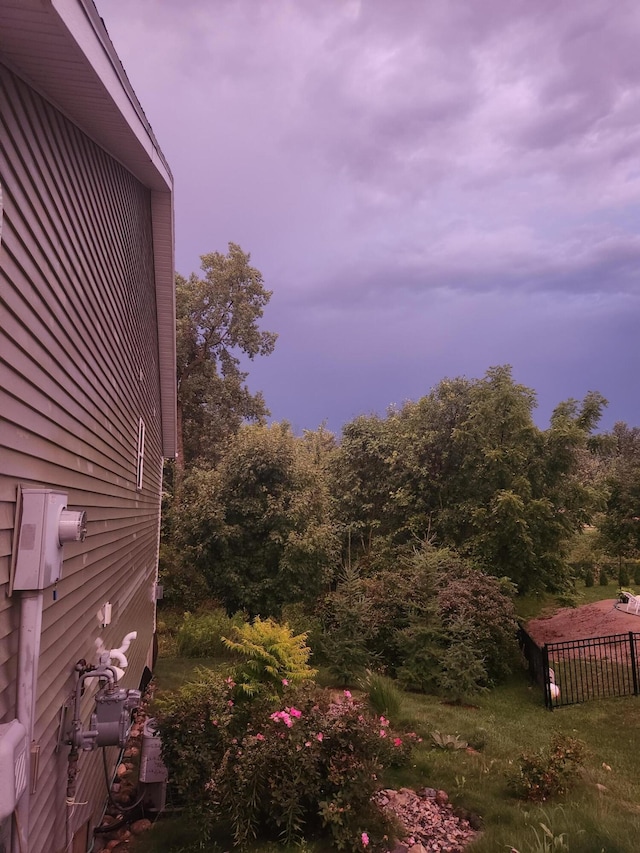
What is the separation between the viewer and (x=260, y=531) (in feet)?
47.4

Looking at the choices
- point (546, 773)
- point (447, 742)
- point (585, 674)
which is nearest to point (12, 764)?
point (546, 773)

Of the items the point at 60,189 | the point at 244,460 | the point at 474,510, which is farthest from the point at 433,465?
the point at 60,189

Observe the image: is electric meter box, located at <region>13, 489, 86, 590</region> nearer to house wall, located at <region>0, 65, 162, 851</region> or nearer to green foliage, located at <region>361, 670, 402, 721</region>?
house wall, located at <region>0, 65, 162, 851</region>

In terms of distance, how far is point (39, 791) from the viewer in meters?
3.23

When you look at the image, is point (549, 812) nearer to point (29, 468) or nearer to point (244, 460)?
point (29, 468)

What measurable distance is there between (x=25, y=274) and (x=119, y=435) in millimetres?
3727

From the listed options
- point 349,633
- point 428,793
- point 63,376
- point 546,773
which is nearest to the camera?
point 63,376

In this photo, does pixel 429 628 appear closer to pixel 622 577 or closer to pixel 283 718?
pixel 283 718

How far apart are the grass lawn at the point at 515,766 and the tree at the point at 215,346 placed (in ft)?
64.5

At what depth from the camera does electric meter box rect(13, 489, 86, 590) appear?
2742 mm

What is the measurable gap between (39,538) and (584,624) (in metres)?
15.1

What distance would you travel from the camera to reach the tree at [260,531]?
46.3ft

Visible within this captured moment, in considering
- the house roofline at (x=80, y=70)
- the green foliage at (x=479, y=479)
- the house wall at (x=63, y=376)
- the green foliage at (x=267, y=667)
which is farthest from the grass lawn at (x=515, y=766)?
the house roofline at (x=80, y=70)

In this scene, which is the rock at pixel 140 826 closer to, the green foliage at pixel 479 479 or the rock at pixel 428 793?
the rock at pixel 428 793
